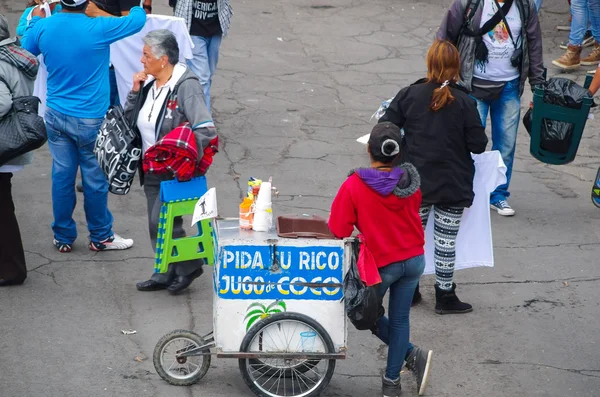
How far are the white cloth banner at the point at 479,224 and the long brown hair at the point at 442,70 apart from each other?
59cm

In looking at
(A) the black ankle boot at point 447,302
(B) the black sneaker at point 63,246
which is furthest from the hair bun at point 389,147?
(B) the black sneaker at point 63,246

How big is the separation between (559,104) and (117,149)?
3553 millimetres

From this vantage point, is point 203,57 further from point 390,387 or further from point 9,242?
point 390,387

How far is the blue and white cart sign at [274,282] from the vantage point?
15.7 feet

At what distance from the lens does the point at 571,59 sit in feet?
39.4

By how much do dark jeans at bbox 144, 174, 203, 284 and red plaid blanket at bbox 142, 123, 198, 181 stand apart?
0.22m

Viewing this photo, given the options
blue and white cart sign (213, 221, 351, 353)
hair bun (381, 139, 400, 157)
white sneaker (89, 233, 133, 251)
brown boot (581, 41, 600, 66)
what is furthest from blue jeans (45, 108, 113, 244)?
brown boot (581, 41, 600, 66)

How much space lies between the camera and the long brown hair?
5.70 metres

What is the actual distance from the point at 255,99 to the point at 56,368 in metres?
5.85

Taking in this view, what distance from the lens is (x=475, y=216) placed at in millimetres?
6176

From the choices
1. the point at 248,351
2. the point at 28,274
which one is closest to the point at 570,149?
the point at 248,351

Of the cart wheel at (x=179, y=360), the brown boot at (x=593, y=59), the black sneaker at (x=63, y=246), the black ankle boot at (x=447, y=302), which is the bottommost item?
the brown boot at (x=593, y=59)

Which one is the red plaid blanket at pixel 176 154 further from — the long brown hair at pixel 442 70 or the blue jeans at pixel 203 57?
the blue jeans at pixel 203 57

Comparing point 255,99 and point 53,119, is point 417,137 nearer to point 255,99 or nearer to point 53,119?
point 53,119
